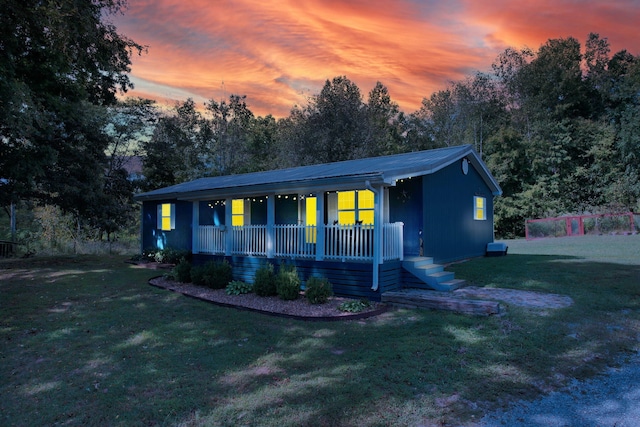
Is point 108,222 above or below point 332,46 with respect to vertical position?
below

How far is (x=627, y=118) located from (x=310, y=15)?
92.6ft

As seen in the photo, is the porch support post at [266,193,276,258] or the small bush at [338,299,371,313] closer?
the small bush at [338,299,371,313]

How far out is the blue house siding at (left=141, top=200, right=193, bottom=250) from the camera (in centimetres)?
1573

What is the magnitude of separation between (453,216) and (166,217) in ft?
38.0

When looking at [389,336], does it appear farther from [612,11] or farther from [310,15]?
[612,11]

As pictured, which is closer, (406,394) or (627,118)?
(406,394)

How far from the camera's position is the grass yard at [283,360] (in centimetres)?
381

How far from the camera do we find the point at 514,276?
1038cm

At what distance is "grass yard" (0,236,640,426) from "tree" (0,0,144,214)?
198 inches

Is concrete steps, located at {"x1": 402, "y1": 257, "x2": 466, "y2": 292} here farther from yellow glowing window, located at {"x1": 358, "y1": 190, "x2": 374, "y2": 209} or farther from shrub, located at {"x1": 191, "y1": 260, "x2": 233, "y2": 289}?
shrub, located at {"x1": 191, "y1": 260, "x2": 233, "y2": 289}

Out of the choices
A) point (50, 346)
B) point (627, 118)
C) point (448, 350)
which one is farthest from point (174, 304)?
point (627, 118)

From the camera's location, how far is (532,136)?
33.7m

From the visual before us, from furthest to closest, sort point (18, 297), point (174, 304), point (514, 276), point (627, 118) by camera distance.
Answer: point (627, 118) → point (514, 276) → point (18, 297) → point (174, 304)

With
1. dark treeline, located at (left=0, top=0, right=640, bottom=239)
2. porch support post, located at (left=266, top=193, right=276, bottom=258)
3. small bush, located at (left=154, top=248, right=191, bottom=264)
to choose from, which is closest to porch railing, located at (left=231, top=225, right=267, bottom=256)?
porch support post, located at (left=266, top=193, right=276, bottom=258)
